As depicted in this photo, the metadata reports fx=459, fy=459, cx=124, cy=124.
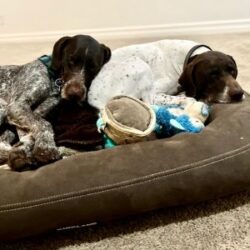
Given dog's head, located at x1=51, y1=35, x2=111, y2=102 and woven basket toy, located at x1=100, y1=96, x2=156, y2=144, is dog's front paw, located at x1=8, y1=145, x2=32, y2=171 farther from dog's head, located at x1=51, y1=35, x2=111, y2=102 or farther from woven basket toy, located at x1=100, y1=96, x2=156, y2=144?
dog's head, located at x1=51, y1=35, x2=111, y2=102

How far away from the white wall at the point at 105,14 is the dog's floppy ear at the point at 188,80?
239 centimetres

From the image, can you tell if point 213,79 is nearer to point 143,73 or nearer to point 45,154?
point 143,73

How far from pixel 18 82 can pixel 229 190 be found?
4.64 ft

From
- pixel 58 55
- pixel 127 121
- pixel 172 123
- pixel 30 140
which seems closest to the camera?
pixel 127 121

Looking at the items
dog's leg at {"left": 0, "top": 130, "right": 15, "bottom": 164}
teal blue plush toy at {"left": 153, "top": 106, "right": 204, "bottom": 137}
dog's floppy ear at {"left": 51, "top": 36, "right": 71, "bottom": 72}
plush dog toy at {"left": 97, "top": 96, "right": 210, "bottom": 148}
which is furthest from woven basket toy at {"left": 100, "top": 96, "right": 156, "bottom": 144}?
dog's floppy ear at {"left": 51, "top": 36, "right": 71, "bottom": 72}

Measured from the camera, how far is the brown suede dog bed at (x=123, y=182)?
1.71 metres

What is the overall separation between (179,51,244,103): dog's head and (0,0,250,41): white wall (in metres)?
2.39

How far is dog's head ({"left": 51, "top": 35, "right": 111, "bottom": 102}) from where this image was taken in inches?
101

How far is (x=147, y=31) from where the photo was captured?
4.93 m

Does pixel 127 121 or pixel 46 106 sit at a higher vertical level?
pixel 127 121

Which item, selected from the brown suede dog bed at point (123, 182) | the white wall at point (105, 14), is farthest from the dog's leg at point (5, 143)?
the white wall at point (105, 14)

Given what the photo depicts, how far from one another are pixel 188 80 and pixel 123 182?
102cm

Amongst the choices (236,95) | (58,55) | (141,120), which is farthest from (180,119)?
(58,55)

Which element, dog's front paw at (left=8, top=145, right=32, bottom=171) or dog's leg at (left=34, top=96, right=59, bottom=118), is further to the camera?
dog's leg at (left=34, top=96, right=59, bottom=118)
